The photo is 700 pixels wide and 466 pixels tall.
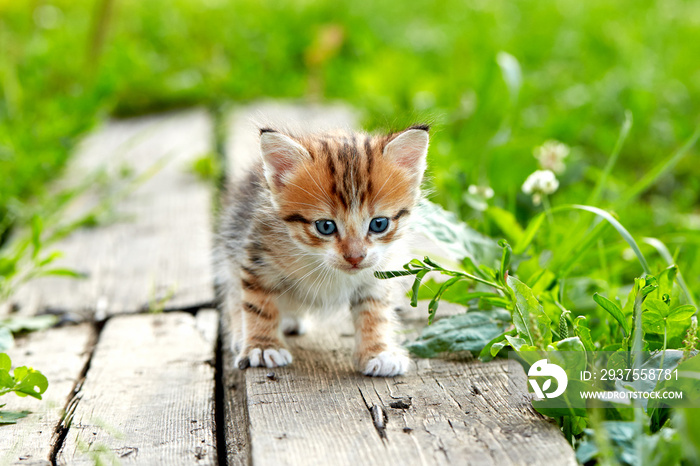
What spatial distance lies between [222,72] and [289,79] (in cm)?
63

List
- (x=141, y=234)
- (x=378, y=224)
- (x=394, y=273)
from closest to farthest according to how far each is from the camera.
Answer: (x=394, y=273), (x=378, y=224), (x=141, y=234)

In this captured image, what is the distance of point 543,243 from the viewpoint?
337cm

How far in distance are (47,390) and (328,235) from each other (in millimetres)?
1136

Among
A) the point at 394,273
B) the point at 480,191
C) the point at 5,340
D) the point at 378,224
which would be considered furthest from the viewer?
the point at 480,191

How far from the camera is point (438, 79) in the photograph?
612cm

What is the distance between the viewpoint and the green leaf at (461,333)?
252 centimetres

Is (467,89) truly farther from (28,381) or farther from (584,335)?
(28,381)

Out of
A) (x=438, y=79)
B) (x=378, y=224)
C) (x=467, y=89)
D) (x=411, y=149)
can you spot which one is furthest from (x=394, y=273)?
(x=438, y=79)

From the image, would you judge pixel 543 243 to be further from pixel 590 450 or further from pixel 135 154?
pixel 135 154

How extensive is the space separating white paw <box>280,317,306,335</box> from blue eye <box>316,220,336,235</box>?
58cm

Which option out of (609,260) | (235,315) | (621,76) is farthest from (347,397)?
(621,76)

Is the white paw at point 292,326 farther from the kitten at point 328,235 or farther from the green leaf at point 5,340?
the green leaf at point 5,340

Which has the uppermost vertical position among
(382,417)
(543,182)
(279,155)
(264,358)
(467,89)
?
(279,155)

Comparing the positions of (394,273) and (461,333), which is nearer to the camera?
(394,273)
